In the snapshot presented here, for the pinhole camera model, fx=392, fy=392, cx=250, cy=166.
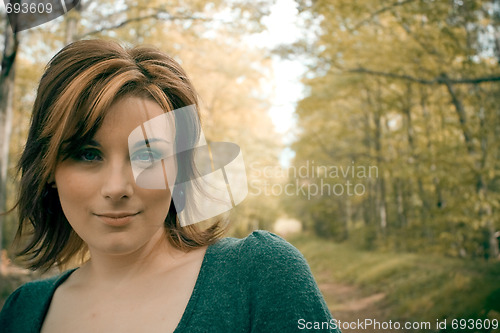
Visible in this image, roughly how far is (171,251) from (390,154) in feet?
15.7

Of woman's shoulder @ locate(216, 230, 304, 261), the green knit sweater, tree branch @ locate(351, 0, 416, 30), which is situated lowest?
the green knit sweater

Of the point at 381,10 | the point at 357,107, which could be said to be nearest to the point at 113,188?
the point at 381,10

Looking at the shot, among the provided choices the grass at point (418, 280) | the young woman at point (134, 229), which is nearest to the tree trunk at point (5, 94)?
the young woman at point (134, 229)

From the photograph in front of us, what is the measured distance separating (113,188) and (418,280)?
4.38 m

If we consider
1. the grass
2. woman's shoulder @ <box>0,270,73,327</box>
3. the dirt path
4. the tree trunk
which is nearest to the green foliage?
the grass

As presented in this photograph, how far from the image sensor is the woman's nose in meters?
0.80

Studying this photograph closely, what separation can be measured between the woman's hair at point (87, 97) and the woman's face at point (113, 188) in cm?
3

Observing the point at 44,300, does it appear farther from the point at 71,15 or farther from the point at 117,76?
the point at 71,15

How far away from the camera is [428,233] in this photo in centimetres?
546

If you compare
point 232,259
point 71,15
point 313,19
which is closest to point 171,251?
point 232,259

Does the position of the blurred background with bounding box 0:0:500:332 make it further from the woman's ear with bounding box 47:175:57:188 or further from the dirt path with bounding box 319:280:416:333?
the woman's ear with bounding box 47:175:57:188

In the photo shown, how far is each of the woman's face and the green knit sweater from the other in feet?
0.60

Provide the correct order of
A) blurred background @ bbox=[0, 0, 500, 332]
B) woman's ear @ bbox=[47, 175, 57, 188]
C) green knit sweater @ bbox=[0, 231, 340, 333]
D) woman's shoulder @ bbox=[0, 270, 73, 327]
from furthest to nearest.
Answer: blurred background @ bbox=[0, 0, 500, 332]
woman's shoulder @ bbox=[0, 270, 73, 327]
woman's ear @ bbox=[47, 175, 57, 188]
green knit sweater @ bbox=[0, 231, 340, 333]

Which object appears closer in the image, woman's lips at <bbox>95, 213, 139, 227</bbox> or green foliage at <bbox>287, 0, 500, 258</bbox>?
woman's lips at <bbox>95, 213, 139, 227</bbox>
